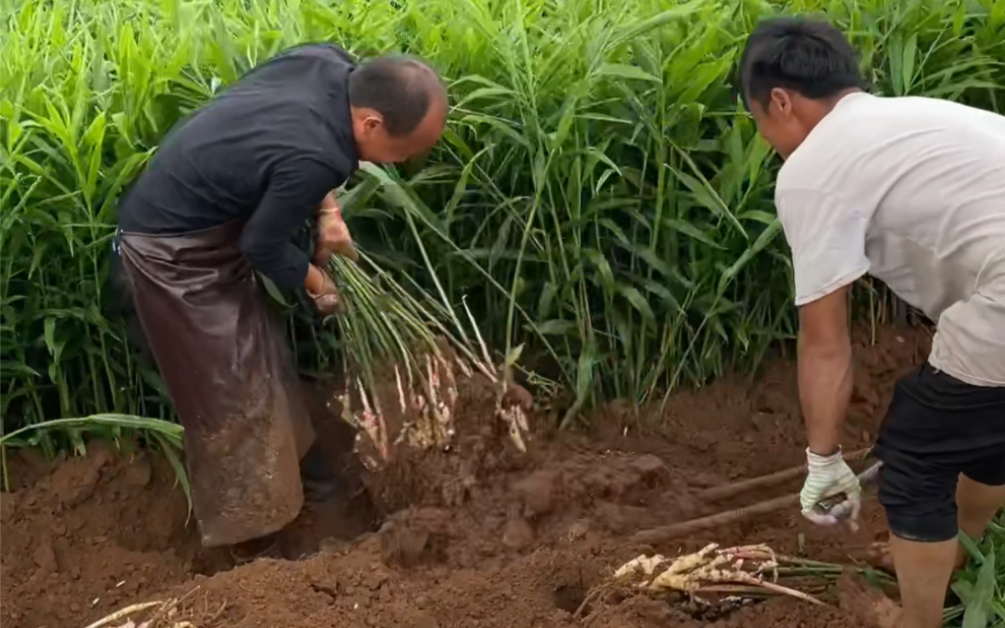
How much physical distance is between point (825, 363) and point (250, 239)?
1.25 meters

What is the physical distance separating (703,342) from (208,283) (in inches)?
53.1

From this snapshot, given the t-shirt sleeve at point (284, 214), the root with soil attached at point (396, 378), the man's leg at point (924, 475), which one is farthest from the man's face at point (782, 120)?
the root with soil attached at point (396, 378)

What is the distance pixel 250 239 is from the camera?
7.59ft

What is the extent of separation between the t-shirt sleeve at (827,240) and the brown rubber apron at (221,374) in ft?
4.33

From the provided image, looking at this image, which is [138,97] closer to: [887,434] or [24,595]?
[24,595]

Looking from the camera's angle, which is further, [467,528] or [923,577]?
[467,528]

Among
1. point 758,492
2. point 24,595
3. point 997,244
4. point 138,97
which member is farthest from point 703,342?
point 24,595

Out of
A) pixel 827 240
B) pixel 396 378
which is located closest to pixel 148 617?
pixel 396 378

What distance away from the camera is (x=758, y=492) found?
2.64m

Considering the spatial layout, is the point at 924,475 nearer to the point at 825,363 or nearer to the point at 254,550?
the point at 825,363

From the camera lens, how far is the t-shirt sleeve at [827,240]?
1800 mm

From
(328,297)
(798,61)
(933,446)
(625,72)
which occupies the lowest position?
(933,446)

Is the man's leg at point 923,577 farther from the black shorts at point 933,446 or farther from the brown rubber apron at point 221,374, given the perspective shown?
the brown rubber apron at point 221,374

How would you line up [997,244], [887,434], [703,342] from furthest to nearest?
[703,342]
[887,434]
[997,244]
